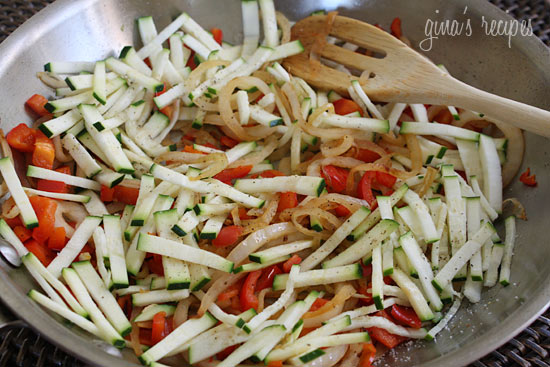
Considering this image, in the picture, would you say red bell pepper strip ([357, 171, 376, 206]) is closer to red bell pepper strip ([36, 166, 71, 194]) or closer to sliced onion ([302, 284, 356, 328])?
sliced onion ([302, 284, 356, 328])

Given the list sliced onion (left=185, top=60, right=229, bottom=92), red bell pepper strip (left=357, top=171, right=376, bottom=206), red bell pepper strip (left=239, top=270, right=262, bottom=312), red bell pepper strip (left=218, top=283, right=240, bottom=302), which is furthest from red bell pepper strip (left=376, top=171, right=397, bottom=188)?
sliced onion (left=185, top=60, right=229, bottom=92)

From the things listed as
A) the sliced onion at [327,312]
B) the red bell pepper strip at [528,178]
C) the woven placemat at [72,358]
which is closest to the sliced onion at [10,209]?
the woven placemat at [72,358]

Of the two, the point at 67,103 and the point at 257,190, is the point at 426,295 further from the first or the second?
the point at 67,103

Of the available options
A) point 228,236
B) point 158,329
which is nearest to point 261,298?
point 228,236

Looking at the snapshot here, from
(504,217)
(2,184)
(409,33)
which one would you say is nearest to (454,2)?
(409,33)

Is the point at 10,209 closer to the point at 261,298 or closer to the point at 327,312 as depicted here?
the point at 261,298

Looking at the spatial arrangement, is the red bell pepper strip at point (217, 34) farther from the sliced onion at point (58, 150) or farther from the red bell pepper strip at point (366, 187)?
the red bell pepper strip at point (366, 187)

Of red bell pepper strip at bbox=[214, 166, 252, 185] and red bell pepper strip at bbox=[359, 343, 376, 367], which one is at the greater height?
red bell pepper strip at bbox=[214, 166, 252, 185]
